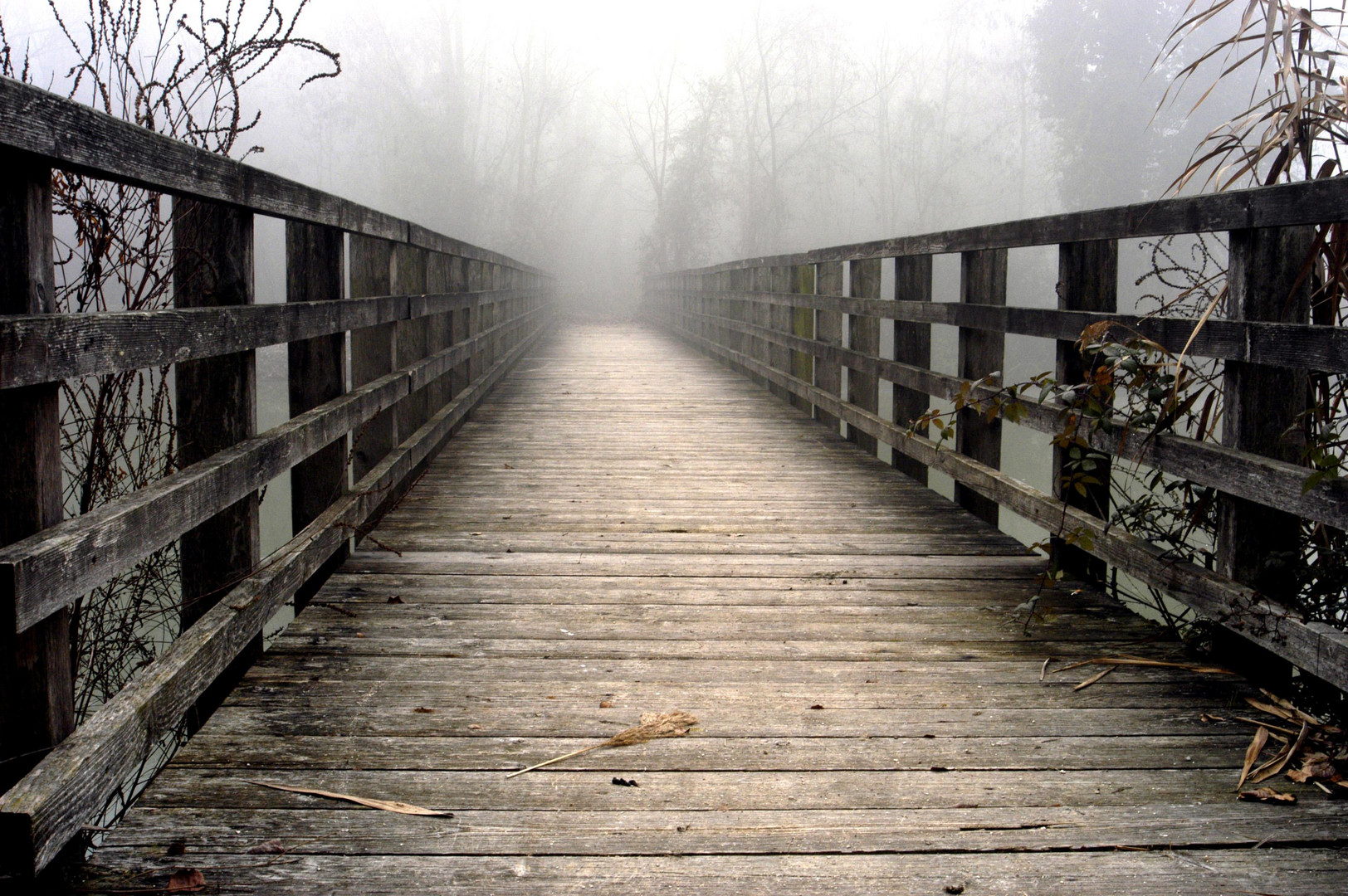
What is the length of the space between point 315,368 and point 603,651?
1.46 meters

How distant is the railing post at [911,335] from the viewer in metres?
5.23

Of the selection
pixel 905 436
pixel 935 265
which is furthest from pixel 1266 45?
pixel 935 265

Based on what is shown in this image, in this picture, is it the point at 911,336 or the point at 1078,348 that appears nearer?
the point at 1078,348

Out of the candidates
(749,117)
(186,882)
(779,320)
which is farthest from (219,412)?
(749,117)

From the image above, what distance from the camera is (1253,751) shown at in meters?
2.23

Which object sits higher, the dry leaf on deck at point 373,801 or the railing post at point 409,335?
the railing post at point 409,335

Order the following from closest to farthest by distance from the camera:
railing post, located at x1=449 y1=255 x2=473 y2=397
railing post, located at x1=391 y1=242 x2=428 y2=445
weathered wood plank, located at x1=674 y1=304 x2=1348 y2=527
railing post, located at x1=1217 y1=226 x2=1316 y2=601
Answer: weathered wood plank, located at x1=674 y1=304 x2=1348 y2=527
railing post, located at x1=1217 y1=226 x2=1316 y2=601
railing post, located at x1=391 y1=242 x2=428 y2=445
railing post, located at x1=449 y1=255 x2=473 y2=397

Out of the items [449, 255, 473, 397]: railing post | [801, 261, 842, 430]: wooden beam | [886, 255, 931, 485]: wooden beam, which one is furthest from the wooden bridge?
[801, 261, 842, 430]: wooden beam

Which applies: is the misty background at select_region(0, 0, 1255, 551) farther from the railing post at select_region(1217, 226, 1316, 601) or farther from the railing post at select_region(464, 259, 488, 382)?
the railing post at select_region(1217, 226, 1316, 601)

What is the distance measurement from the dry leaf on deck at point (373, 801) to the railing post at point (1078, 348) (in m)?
2.22

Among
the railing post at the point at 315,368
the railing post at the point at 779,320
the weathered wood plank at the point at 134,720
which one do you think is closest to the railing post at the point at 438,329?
the railing post at the point at 315,368

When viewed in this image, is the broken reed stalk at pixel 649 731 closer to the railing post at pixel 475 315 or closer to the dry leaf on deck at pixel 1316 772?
the dry leaf on deck at pixel 1316 772

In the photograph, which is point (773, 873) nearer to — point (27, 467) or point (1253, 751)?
point (1253, 751)

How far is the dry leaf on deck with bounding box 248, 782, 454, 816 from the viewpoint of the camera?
197cm
